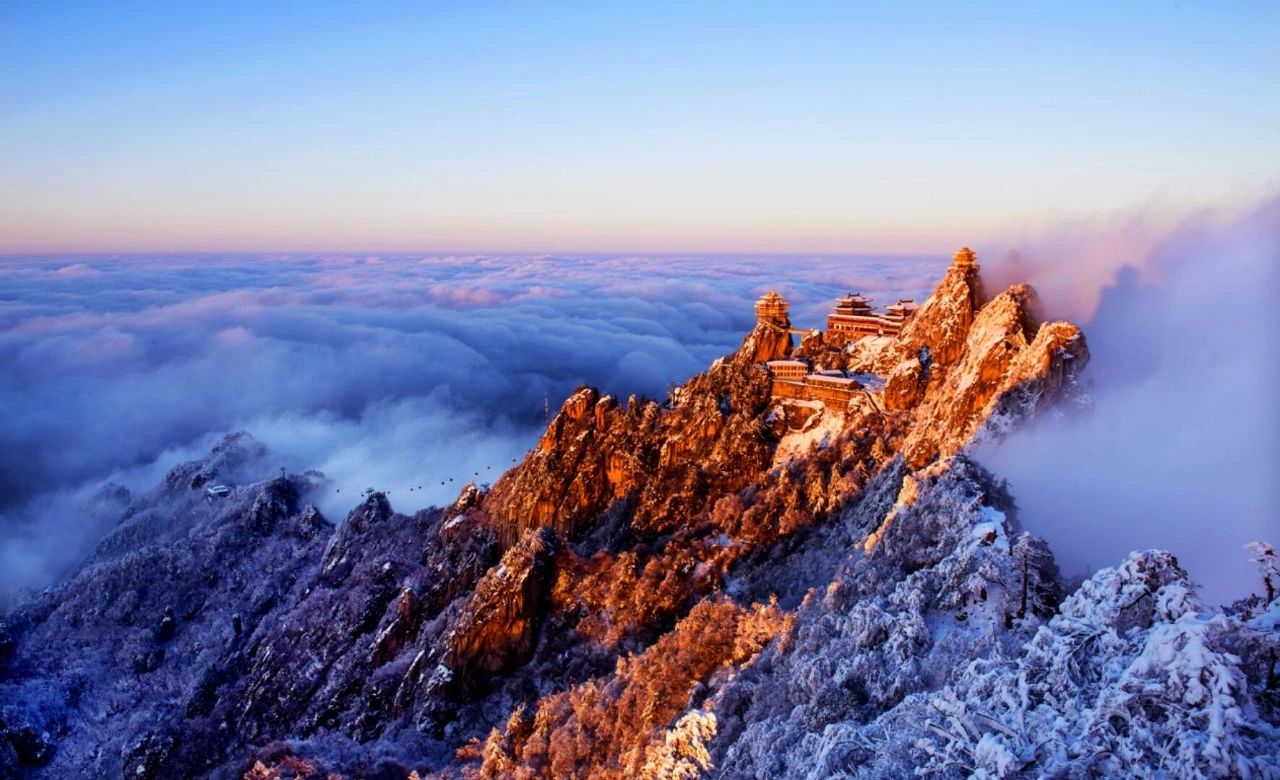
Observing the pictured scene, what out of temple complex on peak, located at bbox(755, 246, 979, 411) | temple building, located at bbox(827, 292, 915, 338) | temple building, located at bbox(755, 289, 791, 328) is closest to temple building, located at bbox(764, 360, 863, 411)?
temple complex on peak, located at bbox(755, 246, 979, 411)

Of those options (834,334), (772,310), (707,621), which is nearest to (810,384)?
(772,310)

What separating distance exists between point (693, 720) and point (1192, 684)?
14806 millimetres

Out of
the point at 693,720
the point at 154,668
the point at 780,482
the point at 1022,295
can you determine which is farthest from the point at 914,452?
the point at 154,668

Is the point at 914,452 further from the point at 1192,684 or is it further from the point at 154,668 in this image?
the point at 154,668

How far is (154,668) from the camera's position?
66750mm

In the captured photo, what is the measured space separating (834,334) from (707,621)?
31006 millimetres

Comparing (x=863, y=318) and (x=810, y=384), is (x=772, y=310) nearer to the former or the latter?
(x=810, y=384)

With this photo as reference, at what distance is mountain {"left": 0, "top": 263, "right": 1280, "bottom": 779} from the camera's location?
1463 centimetres

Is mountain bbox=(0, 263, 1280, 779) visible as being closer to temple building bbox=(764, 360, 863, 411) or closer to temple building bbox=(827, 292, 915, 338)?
temple building bbox=(764, 360, 863, 411)

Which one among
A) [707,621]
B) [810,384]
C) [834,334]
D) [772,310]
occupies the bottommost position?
[707,621]

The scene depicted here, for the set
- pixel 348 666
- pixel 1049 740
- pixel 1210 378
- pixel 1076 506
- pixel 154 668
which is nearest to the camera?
pixel 1049 740

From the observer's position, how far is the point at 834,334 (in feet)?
191

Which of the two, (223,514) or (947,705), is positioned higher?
(947,705)

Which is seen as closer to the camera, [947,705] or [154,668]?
[947,705]
